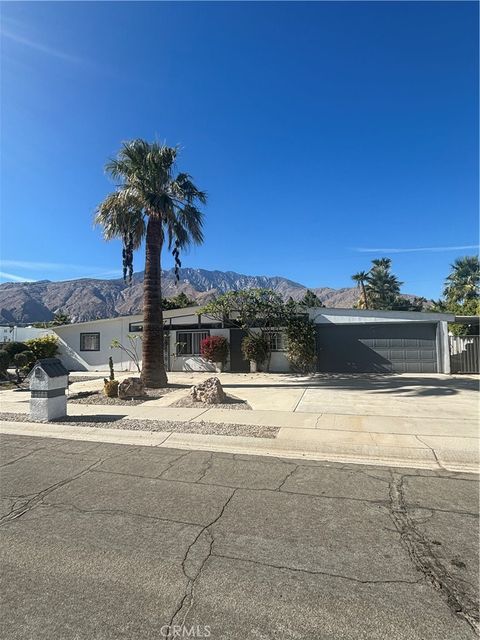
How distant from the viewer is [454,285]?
41188mm

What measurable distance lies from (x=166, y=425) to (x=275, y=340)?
13.1 metres

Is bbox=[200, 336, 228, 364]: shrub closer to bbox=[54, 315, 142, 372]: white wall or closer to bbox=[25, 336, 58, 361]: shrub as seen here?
bbox=[54, 315, 142, 372]: white wall

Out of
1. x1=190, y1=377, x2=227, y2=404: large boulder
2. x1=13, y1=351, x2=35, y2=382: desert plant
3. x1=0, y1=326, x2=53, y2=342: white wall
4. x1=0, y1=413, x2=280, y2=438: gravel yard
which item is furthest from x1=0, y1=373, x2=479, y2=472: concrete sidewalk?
x1=0, y1=326, x2=53, y2=342: white wall

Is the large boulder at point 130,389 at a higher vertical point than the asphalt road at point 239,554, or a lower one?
higher

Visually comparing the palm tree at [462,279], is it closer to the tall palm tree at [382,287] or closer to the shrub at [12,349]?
the tall palm tree at [382,287]

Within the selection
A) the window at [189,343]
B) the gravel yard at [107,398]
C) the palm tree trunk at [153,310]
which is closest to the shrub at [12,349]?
the gravel yard at [107,398]

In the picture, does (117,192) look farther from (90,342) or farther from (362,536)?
(362,536)

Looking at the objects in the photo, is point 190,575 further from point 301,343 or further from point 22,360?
point 22,360

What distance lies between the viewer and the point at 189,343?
22.8m

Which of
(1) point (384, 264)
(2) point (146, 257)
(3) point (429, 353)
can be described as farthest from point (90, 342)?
(1) point (384, 264)

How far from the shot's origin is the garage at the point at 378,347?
19.6 m

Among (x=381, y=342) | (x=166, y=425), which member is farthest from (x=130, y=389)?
(x=381, y=342)

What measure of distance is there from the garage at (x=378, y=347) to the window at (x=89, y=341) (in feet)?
44.3

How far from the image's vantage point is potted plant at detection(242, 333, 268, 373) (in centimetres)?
2053
